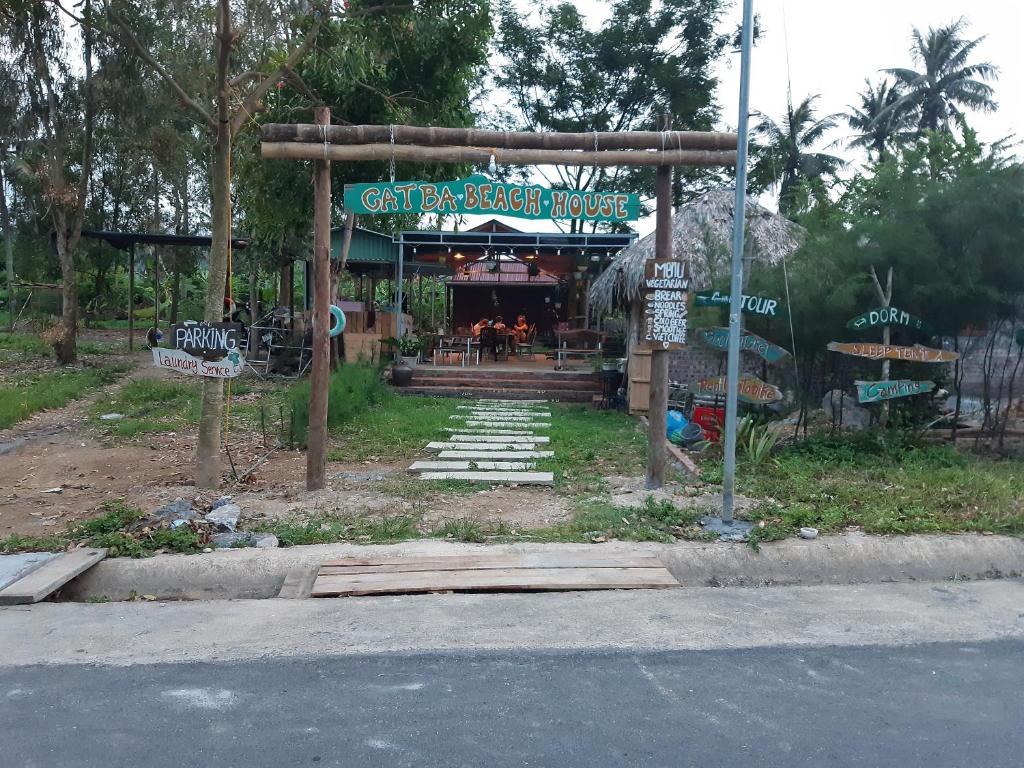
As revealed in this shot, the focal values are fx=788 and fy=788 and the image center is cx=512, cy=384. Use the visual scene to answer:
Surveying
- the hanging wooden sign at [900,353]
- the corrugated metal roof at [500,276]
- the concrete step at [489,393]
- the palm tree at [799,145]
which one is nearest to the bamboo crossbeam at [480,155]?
→ the hanging wooden sign at [900,353]

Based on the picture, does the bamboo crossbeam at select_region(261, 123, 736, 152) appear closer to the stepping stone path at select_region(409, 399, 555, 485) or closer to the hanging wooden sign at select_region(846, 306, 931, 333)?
the hanging wooden sign at select_region(846, 306, 931, 333)

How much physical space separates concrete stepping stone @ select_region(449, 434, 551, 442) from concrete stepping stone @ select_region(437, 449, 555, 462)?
87cm

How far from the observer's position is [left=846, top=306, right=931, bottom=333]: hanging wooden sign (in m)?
8.71

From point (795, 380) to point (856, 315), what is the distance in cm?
115

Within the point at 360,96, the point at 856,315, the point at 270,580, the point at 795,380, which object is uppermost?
the point at 360,96

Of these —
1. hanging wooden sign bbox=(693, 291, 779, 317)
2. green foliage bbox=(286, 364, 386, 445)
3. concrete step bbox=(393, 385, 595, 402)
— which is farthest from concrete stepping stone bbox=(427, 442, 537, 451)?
concrete step bbox=(393, 385, 595, 402)

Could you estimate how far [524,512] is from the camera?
278 inches

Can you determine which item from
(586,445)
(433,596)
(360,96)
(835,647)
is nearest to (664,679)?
(835,647)

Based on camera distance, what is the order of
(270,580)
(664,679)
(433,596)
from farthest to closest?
(270,580) < (433,596) < (664,679)

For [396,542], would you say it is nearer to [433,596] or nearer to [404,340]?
[433,596]

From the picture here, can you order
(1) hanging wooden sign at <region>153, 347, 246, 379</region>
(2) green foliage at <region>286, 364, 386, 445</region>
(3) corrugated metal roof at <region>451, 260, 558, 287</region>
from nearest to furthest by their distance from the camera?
(1) hanging wooden sign at <region>153, 347, 246, 379</region> < (2) green foliage at <region>286, 364, 386, 445</region> < (3) corrugated metal roof at <region>451, 260, 558, 287</region>

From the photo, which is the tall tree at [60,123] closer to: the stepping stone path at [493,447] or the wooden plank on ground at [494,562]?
the stepping stone path at [493,447]

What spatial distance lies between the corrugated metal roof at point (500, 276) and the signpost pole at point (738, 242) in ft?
59.0

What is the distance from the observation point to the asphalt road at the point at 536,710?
129 inches
